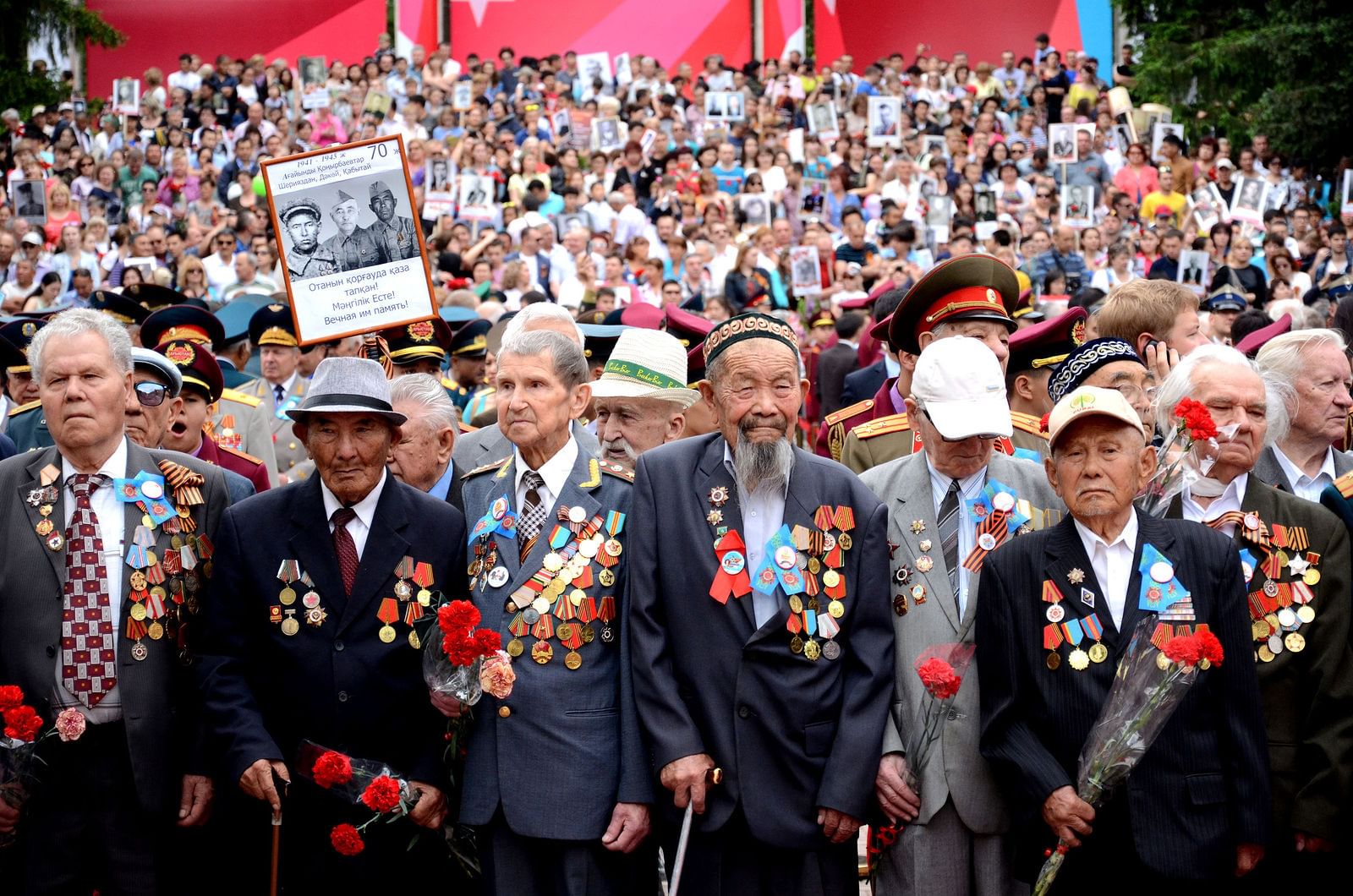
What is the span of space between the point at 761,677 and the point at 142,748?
6.44 feet

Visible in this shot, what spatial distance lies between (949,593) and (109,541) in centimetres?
266

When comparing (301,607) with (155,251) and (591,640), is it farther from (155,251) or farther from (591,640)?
(155,251)

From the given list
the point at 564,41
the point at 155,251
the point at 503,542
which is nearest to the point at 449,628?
the point at 503,542

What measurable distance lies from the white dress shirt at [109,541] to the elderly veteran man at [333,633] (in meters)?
0.29

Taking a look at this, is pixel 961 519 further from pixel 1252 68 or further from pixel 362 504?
pixel 1252 68

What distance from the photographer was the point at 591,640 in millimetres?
4570

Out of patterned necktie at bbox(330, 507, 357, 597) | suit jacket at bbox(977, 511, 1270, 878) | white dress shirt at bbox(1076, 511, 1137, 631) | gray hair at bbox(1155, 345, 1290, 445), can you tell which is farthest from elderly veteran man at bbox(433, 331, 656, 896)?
gray hair at bbox(1155, 345, 1290, 445)

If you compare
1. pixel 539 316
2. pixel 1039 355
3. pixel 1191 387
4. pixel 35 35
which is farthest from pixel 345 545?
pixel 35 35

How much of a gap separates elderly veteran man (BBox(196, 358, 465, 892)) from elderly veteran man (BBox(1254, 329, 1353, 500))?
9.55 ft

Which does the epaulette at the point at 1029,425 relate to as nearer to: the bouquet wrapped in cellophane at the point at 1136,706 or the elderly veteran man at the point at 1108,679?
the elderly veteran man at the point at 1108,679

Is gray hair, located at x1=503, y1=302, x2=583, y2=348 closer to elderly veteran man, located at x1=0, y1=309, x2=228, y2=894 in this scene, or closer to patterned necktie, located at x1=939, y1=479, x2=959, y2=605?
elderly veteran man, located at x1=0, y1=309, x2=228, y2=894

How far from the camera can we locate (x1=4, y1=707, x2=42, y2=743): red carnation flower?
4.34 meters

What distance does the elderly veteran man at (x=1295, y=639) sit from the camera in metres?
4.41

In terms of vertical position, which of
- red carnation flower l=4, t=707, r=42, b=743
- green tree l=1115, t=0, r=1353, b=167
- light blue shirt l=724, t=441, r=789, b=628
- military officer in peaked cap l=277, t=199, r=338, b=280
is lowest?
red carnation flower l=4, t=707, r=42, b=743
